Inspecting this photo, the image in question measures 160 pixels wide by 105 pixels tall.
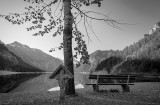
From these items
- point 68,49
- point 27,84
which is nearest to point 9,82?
point 27,84

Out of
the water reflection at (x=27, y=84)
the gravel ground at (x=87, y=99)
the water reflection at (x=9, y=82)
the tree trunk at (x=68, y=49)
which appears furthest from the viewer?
the water reflection at (x=9, y=82)

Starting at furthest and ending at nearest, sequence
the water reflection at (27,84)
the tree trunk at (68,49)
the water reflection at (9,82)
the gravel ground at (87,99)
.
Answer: the water reflection at (9,82) → the water reflection at (27,84) → the tree trunk at (68,49) → the gravel ground at (87,99)

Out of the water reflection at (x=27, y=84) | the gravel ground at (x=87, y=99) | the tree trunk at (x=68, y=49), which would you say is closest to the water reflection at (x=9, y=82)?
the water reflection at (x=27, y=84)

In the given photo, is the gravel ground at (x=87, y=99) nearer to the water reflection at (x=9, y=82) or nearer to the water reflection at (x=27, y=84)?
the water reflection at (x=27, y=84)

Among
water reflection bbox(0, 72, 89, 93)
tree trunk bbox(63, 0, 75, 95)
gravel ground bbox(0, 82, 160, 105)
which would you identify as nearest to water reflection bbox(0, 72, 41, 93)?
water reflection bbox(0, 72, 89, 93)

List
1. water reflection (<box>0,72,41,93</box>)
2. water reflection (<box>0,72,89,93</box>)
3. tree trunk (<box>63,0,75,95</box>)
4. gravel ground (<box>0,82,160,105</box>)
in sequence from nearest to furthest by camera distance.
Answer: gravel ground (<box>0,82,160,105</box>)
tree trunk (<box>63,0,75,95</box>)
water reflection (<box>0,72,89,93</box>)
water reflection (<box>0,72,41,93</box>)

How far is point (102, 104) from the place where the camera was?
24.2ft

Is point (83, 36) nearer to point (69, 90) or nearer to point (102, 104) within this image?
point (69, 90)

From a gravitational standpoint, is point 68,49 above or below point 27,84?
above

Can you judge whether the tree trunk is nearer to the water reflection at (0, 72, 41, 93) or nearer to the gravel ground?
the gravel ground

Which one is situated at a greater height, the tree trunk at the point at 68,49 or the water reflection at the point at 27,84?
the tree trunk at the point at 68,49

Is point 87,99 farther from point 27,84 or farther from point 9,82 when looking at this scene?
point 9,82

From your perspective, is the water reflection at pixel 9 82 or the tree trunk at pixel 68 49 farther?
the water reflection at pixel 9 82

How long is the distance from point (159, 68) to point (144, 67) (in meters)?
10.2
